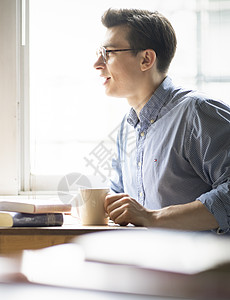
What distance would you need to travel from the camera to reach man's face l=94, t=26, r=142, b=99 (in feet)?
5.36

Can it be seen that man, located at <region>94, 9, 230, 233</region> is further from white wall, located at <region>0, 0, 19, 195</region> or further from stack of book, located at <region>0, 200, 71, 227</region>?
white wall, located at <region>0, 0, 19, 195</region>

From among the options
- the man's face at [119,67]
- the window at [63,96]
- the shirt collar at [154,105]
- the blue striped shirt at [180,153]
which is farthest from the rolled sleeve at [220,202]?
the window at [63,96]

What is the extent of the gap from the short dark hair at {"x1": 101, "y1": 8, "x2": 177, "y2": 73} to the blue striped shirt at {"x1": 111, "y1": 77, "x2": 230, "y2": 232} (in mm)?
137

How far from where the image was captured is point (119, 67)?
1.64 metres

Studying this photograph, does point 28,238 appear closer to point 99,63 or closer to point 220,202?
point 220,202

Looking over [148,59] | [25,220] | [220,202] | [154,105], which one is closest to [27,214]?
[25,220]

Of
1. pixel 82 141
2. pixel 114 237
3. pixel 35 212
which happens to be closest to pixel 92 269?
pixel 114 237

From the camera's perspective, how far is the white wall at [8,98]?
2018 mm

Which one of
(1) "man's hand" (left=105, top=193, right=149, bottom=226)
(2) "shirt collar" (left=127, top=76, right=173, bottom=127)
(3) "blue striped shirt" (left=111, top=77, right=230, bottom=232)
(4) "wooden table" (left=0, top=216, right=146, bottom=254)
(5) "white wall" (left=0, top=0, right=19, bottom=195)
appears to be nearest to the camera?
(4) "wooden table" (left=0, top=216, right=146, bottom=254)

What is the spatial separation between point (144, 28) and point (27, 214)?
0.84 meters

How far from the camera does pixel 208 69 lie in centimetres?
200

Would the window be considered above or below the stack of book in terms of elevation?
above

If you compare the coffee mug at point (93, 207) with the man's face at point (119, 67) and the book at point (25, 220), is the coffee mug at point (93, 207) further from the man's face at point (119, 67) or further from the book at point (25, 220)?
the man's face at point (119, 67)

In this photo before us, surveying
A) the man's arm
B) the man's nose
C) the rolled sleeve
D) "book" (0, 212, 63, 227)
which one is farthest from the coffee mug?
the man's nose
